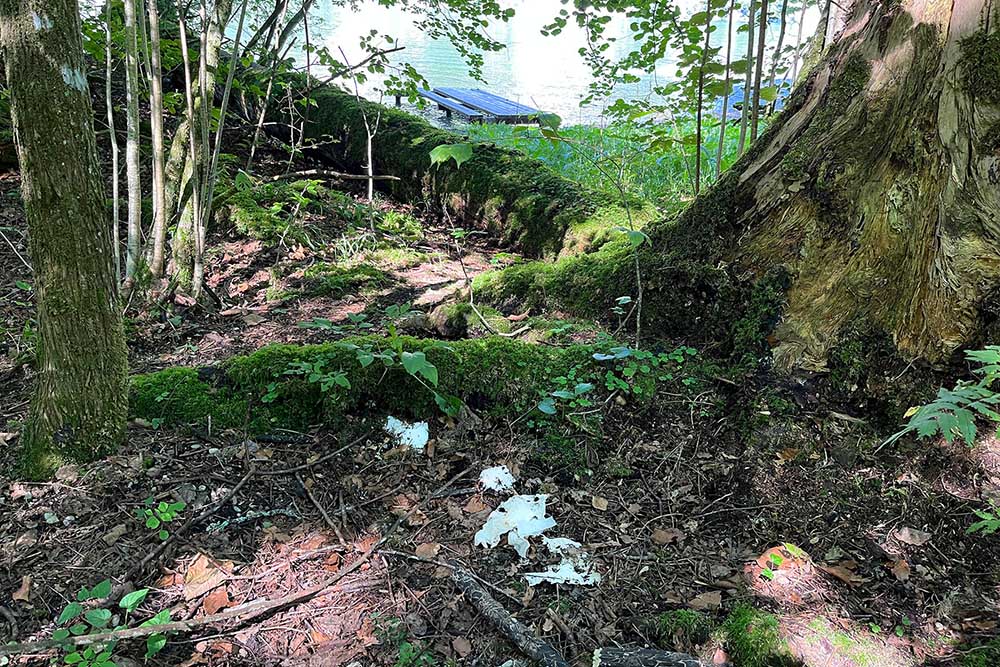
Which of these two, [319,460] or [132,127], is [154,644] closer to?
[319,460]

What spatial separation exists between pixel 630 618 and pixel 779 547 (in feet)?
1.96

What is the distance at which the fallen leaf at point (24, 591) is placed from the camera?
6.22 ft

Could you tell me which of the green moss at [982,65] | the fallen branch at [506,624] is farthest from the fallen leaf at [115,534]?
the green moss at [982,65]

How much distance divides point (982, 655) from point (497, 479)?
154 centimetres

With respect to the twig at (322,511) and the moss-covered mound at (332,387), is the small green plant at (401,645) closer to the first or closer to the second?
the twig at (322,511)

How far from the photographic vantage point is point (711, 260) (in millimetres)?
2869

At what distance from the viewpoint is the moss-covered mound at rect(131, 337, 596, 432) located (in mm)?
2643

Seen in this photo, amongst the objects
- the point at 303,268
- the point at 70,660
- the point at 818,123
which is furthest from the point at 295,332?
the point at 818,123

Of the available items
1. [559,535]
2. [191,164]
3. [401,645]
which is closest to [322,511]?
[401,645]

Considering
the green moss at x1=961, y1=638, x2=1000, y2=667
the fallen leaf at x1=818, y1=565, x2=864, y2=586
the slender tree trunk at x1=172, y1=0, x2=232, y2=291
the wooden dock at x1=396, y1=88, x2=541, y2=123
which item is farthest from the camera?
the wooden dock at x1=396, y1=88, x2=541, y2=123

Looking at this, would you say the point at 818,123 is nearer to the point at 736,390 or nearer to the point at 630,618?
the point at 736,390

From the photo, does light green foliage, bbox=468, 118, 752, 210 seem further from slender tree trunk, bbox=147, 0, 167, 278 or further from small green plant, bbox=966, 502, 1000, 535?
small green plant, bbox=966, 502, 1000, 535

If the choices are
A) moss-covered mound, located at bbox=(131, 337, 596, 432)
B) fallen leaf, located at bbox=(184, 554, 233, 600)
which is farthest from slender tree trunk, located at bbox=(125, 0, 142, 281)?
fallen leaf, located at bbox=(184, 554, 233, 600)

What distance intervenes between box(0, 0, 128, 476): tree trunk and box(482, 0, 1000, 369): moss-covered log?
2.39m
